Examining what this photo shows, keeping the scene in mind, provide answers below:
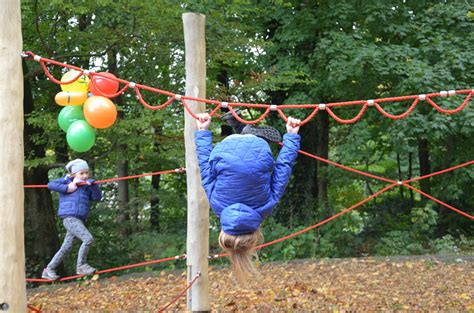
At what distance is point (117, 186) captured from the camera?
12.9 meters

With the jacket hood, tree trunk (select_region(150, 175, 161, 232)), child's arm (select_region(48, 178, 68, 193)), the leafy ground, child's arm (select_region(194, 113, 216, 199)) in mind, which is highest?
child's arm (select_region(194, 113, 216, 199))

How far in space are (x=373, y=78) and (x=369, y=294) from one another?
4.78 meters

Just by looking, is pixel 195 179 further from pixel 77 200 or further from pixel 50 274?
pixel 50 274

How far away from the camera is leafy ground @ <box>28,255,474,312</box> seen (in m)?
7.08

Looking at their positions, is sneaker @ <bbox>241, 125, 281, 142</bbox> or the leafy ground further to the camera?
the leafy ground

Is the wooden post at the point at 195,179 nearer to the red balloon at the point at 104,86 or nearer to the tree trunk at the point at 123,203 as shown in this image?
the red balloon at the point at 104,86

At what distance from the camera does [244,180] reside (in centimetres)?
402

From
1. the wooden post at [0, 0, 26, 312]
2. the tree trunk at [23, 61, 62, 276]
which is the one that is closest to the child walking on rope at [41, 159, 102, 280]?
the wooden post at [0, 0, 26, 312]

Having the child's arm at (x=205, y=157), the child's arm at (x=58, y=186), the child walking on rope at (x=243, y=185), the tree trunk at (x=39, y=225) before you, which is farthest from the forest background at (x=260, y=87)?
the child walking on rope at (x=243, y=185)

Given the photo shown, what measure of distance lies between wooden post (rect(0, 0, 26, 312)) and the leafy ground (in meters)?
3.21

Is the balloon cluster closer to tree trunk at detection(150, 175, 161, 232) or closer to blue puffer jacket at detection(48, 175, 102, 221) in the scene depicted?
blue puffer jacket at detection(48, 175, 102, 221)

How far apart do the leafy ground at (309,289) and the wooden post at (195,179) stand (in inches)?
55.7

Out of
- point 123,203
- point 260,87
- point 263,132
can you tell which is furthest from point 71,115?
point 123,203

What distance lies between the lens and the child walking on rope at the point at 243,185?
13.0 feet
